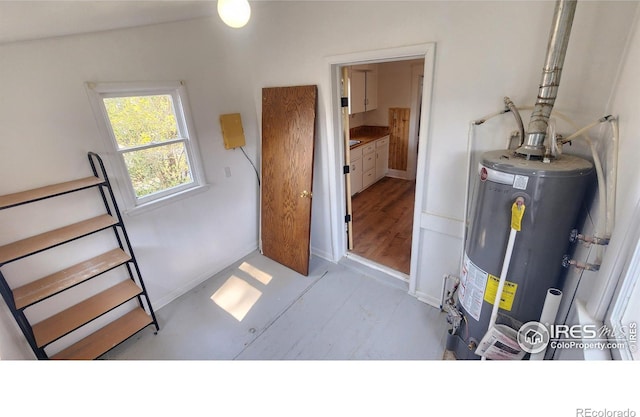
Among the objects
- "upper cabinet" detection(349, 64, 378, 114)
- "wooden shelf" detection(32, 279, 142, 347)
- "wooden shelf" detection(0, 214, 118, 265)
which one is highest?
"upper cabinet" detection(349, 64, 378, 114)

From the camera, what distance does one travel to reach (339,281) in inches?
109

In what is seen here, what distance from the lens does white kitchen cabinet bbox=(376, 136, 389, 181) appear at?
203 inches

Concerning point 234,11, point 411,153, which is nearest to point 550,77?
point 234,11

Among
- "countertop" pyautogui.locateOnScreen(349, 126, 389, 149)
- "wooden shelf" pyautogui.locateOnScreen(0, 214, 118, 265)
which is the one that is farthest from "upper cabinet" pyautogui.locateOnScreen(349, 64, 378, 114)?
"wooden shelf" pyautogui.locateOnScreen(0, 214, 118, 265)

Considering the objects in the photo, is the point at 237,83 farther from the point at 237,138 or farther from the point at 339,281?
the point at 339,281

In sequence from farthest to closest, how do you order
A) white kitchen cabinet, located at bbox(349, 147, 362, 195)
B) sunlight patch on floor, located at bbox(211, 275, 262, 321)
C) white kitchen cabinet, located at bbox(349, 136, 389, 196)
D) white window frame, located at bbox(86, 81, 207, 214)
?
white kitchen cabinet, located at bbox(349, 136, 389, 196), white kitchen cabinet, located at bbox(349, 147, 362, 195), sunlight patch on floor, located at bbox(211, 275, 262, 321), white window frame, located at bbox(86, 81, 207, 214)

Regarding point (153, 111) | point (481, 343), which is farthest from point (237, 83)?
point (481, 343)

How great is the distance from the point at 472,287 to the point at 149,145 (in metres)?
2.67

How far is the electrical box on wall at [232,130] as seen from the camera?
2681 mm

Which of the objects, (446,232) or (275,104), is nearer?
(446,232)

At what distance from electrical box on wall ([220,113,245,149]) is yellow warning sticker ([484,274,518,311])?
8.16 ft

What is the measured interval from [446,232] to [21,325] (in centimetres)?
286

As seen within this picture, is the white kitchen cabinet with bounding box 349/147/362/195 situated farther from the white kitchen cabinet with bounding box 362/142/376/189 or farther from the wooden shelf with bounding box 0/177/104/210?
the wooden shelf with bounding box 0/177/104/210

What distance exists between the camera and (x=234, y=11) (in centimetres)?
120
